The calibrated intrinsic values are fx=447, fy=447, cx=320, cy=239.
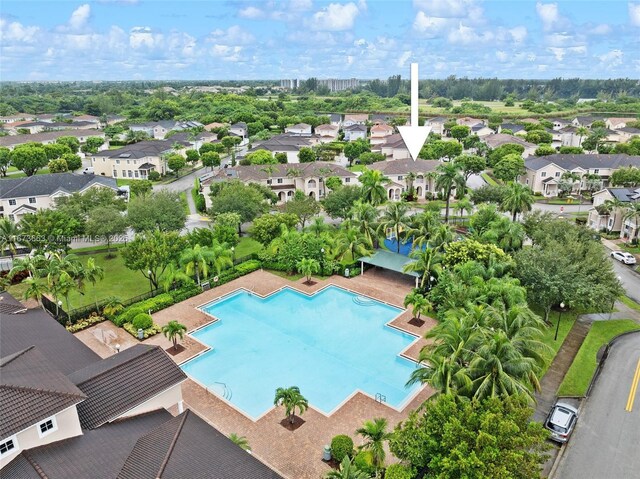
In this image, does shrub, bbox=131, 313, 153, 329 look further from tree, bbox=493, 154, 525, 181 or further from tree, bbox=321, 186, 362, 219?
tree, bbox=493, 154, 525, 181

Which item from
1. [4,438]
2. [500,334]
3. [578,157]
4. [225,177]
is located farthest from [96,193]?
[578,157]

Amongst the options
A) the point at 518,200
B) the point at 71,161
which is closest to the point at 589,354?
the point at 518,200

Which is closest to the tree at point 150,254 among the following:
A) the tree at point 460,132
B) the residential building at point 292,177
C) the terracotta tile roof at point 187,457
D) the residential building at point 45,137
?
the terracotta tile roof at point 187,457

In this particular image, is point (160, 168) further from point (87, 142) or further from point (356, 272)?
point (356, 272)

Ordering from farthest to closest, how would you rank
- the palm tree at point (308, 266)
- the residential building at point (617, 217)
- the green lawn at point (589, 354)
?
1. the residential building at point (617, 217)
2. the palm tree at point (308, 266)
3. the green lawn at point (589, 354)

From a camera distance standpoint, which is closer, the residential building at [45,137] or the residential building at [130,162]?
the residential building at [130,162]

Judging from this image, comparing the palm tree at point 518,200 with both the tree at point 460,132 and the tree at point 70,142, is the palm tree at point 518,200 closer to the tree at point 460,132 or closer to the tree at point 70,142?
the tree at point 460,132
